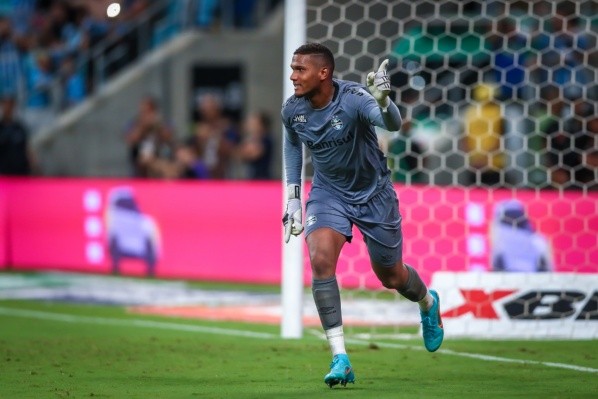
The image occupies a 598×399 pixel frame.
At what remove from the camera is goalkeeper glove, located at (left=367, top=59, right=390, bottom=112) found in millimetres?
7441

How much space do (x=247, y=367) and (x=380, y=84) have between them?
2441 mm

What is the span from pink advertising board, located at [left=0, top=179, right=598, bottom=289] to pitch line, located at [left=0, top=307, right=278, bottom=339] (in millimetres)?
1855

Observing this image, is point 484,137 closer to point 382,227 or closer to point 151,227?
point 151,227

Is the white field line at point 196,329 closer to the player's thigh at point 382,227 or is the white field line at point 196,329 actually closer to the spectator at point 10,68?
the player's thigh at point 382,227

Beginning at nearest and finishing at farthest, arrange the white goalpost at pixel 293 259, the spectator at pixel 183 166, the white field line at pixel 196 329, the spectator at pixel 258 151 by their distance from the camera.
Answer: the white field line at pixel 196 329 < the white goalpost at pixel 293 259 < the spectator at pixel 258 151 < the spectator at pixel 183 166

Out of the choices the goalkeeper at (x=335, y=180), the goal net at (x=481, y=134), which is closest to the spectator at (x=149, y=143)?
the goal net at (x=481, y=134)

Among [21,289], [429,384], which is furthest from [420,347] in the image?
[21,289]

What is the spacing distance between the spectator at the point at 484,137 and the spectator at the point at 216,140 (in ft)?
17.9

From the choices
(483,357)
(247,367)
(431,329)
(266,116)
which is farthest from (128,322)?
(266,116)

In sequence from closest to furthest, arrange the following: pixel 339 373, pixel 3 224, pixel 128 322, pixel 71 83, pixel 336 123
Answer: pixel 339 373 < pixel 336 123 < pixel 128 322 < pixel 3 224 < pixel 71 83

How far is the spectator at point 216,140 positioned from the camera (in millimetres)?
18609

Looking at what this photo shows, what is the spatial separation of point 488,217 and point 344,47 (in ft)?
9.05

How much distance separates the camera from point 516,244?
1308cm

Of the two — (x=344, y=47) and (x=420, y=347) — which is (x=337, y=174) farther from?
(x=344, y=47)
